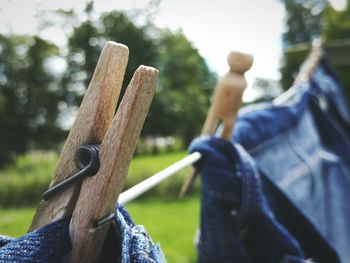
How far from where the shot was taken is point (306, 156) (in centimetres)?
92

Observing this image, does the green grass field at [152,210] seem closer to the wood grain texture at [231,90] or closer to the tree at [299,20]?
the wood grain texture at [231,90]

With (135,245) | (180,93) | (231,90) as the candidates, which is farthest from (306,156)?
(180,93)

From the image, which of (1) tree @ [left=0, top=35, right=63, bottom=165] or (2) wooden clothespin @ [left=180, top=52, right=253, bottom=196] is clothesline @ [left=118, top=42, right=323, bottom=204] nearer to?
(2) wooden clothespin @ [left=180, top=52, right=253, bottom=196]

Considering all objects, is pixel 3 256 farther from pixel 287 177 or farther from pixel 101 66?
pixel 287 177

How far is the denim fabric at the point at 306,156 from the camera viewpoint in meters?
0.78

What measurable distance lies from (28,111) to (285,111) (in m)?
10.6

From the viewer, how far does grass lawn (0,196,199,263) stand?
3.13 meters

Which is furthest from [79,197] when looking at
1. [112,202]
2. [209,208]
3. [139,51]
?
[139,51]

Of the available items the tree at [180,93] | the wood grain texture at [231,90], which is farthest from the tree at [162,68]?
the wood grain texture at [231,90]

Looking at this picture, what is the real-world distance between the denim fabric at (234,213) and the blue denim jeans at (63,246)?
0.27m

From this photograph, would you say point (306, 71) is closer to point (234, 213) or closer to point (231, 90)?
point (231, 90)

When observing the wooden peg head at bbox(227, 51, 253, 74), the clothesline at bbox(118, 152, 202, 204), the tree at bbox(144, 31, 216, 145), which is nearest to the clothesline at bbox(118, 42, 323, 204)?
the clothesline at bbox(118, 152, 202, 204)

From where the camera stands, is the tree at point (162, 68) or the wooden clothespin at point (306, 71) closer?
the wooden clothespin at point (306, 71)

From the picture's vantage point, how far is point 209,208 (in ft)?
A: 2.02
